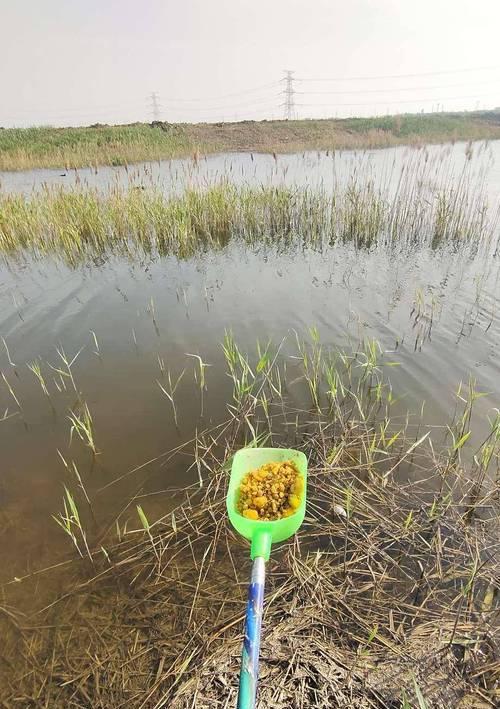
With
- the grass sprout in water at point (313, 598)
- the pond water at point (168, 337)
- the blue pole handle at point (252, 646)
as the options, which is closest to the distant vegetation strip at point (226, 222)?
the pond water at point (168, 337)

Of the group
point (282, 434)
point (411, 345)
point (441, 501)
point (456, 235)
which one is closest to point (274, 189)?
point (456, 235)

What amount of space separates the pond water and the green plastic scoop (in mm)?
766

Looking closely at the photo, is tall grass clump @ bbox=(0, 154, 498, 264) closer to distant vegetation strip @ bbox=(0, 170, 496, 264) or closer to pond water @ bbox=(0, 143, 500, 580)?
distant vegetation strip @ bbox=(0, 170, 496, 264)

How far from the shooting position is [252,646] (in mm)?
1100

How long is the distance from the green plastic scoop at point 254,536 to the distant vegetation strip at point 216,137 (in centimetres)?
1407

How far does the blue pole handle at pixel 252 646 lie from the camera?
1.02 meters

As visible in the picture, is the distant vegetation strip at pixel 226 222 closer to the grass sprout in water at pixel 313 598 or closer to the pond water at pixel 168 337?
the pond water at pixel 168 337

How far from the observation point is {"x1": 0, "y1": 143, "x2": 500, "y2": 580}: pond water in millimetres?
2562

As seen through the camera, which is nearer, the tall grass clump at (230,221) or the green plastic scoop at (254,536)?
the green plastic scoop at (254,536)

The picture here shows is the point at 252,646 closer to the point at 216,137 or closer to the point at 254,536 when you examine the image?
the point at 254,536

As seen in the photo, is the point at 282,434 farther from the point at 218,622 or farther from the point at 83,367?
the point at 83,367

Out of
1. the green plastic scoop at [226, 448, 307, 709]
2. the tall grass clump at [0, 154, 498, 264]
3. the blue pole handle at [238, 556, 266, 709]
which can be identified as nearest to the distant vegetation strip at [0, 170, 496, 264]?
the tall grass clump at [0, 154, 498, 264]

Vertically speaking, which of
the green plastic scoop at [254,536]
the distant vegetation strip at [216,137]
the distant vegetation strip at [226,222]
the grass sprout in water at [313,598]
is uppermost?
the distant vegetation strip at [216,137]

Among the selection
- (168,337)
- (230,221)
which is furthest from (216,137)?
(168,337)
